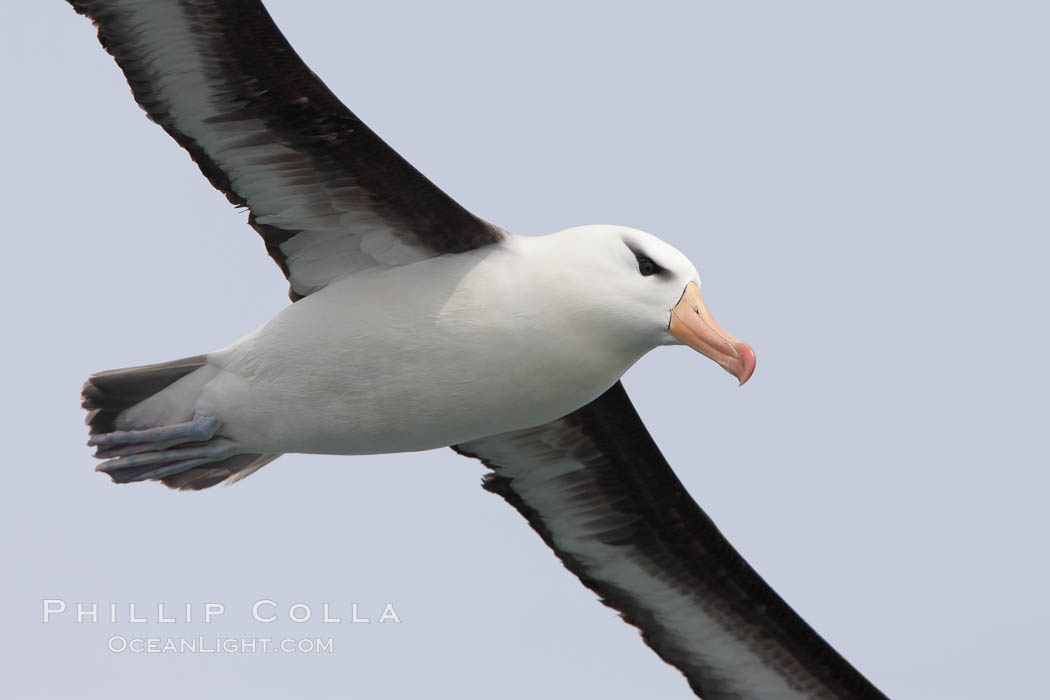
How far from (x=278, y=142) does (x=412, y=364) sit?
1.49 metres

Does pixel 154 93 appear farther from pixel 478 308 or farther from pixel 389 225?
pixel 478 308

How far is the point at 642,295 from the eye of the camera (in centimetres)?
977

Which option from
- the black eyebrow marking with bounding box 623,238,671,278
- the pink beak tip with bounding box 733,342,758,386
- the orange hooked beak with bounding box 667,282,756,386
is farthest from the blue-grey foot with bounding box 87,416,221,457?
the pink beak tip with bounding box 733,342,758,386

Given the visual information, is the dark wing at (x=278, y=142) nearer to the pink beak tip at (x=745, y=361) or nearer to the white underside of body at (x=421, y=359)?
the white underside of body at (x=421, y=359)

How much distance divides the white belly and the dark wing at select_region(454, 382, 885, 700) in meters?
1.76

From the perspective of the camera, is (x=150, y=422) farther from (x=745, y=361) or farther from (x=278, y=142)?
(x=745, y=361)

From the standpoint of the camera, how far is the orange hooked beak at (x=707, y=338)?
377 inches

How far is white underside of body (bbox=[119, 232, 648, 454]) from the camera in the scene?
9859mm

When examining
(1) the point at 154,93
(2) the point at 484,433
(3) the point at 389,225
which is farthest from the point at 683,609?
(1) the point at 154,93

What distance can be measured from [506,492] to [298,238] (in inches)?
111

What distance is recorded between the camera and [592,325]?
32.2ft

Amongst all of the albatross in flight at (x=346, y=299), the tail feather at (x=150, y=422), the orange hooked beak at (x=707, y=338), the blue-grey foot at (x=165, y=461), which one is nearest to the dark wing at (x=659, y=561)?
the albatross in flight at (x=346, y=299)

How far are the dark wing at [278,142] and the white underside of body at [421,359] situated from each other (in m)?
0.20

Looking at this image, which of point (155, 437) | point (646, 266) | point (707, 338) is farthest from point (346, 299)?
point (707, 338)
